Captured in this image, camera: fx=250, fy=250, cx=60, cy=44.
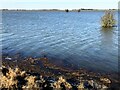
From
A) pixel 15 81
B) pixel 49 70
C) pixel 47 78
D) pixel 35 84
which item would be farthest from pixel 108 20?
pixel 15 81

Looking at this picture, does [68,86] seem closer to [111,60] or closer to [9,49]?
[111,60]

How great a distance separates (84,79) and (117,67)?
5.41 metres

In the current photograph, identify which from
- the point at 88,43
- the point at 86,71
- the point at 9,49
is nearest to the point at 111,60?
the point at 86,71

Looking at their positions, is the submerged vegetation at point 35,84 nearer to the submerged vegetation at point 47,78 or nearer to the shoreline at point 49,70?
the submerged vegetation at point 47,78

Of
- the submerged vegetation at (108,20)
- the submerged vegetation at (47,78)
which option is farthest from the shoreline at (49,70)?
the submerged vegetation at (108,20)

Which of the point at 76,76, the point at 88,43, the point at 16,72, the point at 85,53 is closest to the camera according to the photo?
the point at 16,72

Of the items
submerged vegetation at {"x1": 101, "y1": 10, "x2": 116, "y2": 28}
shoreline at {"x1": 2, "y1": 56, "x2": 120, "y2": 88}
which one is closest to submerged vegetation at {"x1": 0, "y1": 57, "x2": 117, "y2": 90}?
shoreline at {"x1": 2, "y1": 56, "x2": 120, "y2": 88}

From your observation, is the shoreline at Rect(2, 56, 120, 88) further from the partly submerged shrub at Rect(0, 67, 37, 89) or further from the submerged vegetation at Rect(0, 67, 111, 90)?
the partly submerged shrub at Rect(0, 67, 37, 89)

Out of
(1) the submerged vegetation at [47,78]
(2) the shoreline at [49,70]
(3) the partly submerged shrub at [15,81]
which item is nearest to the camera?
(3) the partly submerged shrub at [15,81]

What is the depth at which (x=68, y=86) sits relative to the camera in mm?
17906

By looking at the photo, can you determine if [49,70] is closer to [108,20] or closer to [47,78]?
[47,78]

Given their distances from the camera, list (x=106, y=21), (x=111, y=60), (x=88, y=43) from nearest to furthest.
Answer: (x=111, y=60)
(x=88, y=43)
(x=106, y=21)

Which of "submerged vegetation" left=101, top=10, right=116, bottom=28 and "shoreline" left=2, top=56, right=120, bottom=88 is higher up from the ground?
"submerged vegetation" left=101, top=10, right=116, bottom=28

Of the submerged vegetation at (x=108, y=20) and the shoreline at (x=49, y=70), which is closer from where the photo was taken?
the shoreline at (x=49, y=70)
